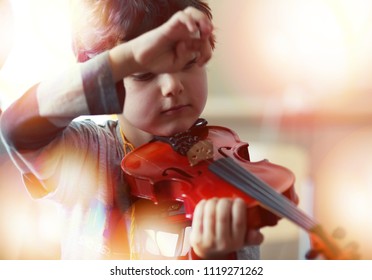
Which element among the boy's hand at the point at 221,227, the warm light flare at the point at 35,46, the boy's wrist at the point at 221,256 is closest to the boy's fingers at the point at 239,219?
the boy's hand at the point at 221,227

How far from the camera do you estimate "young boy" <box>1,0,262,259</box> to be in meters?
0.79

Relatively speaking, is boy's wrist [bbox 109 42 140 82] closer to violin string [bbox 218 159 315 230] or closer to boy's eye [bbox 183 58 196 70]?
boy's eye [bbox 183 58 196 70]

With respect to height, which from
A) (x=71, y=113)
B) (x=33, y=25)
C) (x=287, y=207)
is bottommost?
(x=287, y=207)

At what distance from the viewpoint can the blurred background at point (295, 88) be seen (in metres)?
0.98

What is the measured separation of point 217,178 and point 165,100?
0.15 m

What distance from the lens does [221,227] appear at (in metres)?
0.81

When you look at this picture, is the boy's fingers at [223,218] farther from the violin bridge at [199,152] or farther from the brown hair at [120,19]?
the brown hair at [120,19]

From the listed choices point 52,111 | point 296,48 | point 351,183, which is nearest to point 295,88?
point 296,48

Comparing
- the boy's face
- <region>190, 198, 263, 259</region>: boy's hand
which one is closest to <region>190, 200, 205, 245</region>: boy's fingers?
<region>190, 198, 263, 259</region>: boy's hand

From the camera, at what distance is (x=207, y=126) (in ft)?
3.19

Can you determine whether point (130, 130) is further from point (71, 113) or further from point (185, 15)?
point (185, 15)

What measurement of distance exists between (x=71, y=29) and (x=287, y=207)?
0.47 m

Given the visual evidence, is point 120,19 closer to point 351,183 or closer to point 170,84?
point 170,84

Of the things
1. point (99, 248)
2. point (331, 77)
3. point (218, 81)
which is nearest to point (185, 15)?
point (218, 81)
